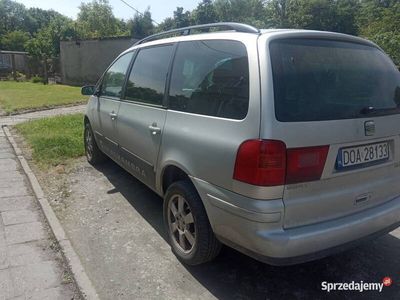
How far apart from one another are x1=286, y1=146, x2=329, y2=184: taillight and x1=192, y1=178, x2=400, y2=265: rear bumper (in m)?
0.21

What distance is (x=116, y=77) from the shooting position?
4754 millimetres

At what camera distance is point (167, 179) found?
3.38 m

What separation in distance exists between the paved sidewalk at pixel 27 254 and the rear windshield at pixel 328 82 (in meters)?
2.13

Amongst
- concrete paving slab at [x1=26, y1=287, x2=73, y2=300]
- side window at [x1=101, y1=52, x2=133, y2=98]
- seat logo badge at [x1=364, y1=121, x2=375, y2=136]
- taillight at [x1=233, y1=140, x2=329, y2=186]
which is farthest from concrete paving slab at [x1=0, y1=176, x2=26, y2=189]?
seat logo badge at [x1=364, y1=121, x2=375, y2=136]

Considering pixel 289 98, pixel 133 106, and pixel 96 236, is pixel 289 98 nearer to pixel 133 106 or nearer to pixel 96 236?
pixel 133 106

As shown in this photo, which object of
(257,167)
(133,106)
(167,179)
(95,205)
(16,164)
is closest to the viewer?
(257,167)

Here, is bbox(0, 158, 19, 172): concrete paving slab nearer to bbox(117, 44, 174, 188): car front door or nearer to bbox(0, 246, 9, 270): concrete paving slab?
bbox(117, 44, 174, 188): car front door

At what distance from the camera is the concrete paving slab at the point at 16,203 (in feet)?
14.3

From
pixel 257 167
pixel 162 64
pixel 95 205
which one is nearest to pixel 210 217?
pixel 257 167

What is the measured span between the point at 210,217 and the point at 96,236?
5.08 ft

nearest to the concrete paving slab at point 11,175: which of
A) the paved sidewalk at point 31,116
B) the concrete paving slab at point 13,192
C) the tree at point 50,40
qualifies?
the concrete paving slab at point 13,192

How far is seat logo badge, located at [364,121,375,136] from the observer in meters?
2.56

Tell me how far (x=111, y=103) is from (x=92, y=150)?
150cm

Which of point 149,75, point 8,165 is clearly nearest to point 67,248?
point 149,75
